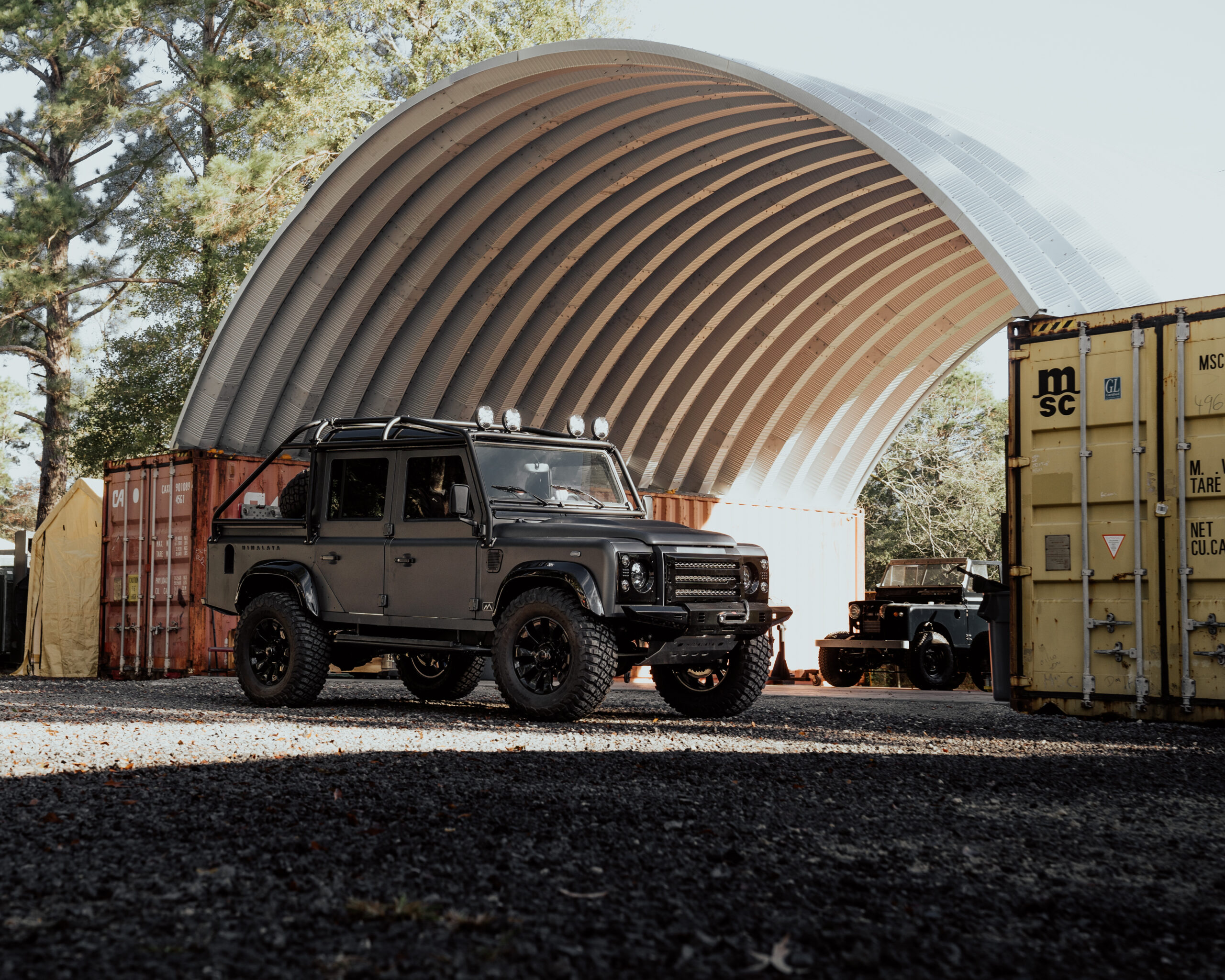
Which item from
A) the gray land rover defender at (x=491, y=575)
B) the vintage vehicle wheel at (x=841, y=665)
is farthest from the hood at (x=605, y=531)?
the vintage vehicle wheel at (x=841, y=665)

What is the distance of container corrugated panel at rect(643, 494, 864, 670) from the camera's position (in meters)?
20.1

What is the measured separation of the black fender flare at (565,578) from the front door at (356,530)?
1316 millimetres

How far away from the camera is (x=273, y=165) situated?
27.5 metres

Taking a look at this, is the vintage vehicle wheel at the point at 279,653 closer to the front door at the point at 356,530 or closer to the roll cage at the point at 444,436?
the front door at the point at 356,530

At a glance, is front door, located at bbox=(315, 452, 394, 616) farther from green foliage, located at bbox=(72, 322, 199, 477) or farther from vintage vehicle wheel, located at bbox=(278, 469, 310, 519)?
green foliage, located at bbox=(72, 322, 199, 477)

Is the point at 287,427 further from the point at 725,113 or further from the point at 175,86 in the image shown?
the point at 175,86

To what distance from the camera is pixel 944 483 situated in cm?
3884

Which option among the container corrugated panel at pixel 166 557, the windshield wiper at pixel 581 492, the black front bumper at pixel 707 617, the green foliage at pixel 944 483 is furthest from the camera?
the green foliage at pixel 944 483

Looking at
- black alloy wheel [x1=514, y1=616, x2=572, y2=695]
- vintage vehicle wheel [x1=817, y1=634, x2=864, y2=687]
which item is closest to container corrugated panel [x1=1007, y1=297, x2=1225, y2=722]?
black alloy wheel [x1=514, y1=616, x2=572, y2=695]

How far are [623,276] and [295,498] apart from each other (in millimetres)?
8574

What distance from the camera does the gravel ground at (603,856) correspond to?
10.6 feet

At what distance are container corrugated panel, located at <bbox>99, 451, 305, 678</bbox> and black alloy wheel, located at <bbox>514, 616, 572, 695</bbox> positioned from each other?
23.1ft

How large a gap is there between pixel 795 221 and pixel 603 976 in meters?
15.3

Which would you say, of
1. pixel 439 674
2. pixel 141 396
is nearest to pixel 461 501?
pixel 439 674
